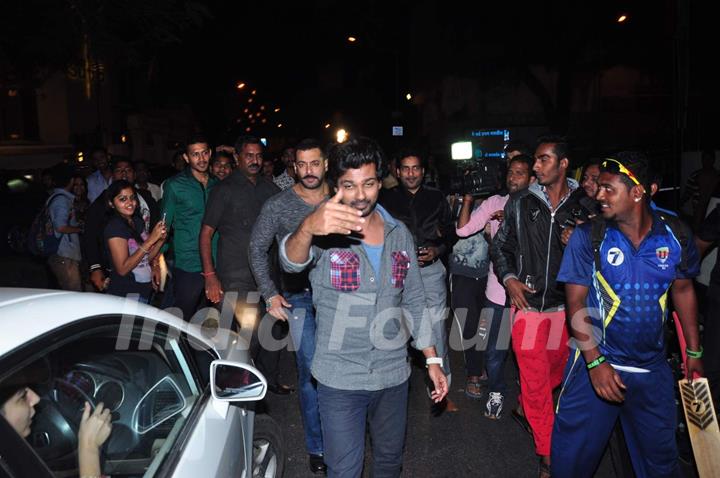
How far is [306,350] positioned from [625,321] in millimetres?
2070

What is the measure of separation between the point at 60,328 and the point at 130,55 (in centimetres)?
962

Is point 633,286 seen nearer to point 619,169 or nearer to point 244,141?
point 619,169

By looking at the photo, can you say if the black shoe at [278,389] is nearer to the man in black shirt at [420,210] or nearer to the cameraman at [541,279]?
the man in black shirt at [420,210]

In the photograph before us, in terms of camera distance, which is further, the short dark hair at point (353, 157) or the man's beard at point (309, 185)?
the man's beard at point (309, 185)

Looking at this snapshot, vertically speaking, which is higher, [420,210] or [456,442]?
[420,210]

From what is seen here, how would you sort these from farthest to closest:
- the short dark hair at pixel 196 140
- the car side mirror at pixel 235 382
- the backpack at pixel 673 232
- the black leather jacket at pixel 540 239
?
the short dark hair at pixel 196 140 < the black leather jacket at pixel 540 239 < the backpack at pixel 673 232 < the car side mirror at pixel 235 382

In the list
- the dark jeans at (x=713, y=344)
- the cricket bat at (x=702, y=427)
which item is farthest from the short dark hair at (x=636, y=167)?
the dark jeans at (x=713, y=344)

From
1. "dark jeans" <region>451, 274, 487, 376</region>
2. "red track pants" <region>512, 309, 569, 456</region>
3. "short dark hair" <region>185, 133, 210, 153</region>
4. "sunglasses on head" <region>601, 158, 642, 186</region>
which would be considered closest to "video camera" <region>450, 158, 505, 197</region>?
"dark jeans" <region>451, 274, 487, 376</region>

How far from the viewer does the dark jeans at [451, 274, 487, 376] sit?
5.44 m

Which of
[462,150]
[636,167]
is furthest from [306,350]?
[462,150]

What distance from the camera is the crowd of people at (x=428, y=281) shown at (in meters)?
2.94

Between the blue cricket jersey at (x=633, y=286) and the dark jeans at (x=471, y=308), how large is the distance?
2140 mm

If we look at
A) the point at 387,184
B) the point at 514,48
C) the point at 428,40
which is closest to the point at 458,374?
the point at 387,184

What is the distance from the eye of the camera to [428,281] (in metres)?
3.94
